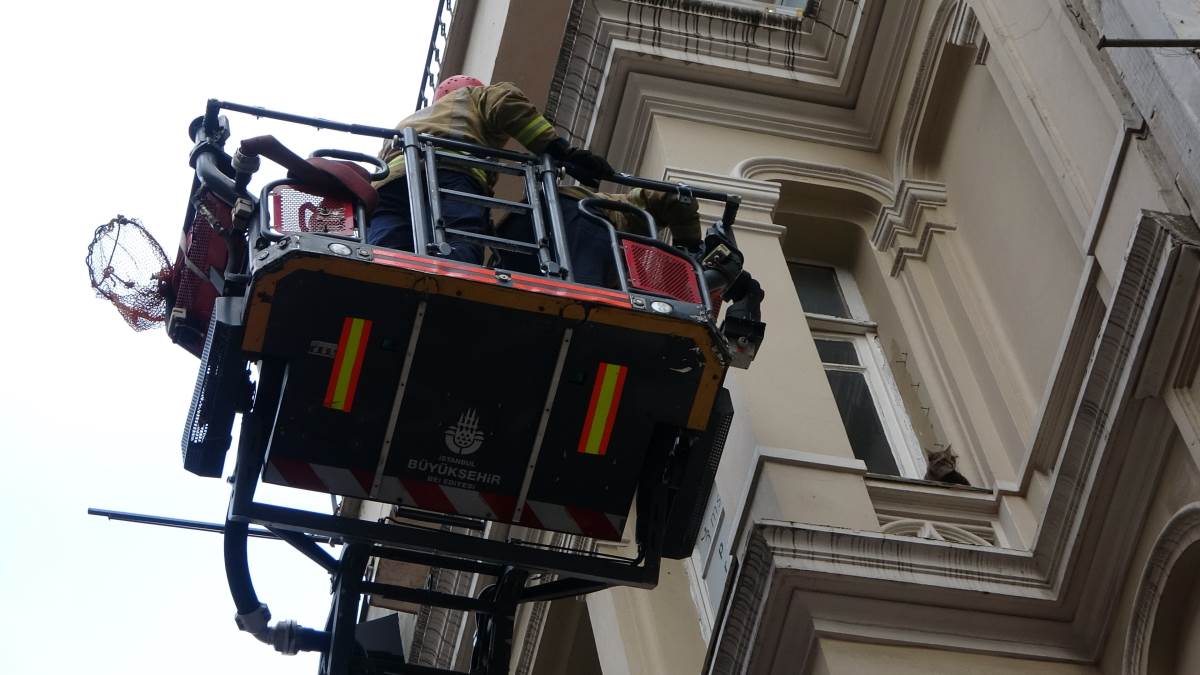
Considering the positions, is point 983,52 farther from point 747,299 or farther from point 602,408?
point 602,408

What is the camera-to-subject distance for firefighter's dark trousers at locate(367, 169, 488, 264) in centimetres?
806

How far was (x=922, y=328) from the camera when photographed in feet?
37.0

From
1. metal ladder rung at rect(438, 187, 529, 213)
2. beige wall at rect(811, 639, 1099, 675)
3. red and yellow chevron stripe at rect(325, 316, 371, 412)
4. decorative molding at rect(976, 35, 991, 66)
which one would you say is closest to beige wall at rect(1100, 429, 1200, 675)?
beige wall at rect(811, 639, 1099, 675)

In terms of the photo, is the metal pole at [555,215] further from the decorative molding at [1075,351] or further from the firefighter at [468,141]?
the decorative molding at [1075,351]

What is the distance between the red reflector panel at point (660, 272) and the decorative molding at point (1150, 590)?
7.92 feet

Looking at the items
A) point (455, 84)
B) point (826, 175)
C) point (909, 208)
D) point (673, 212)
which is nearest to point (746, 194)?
point (826, 175)

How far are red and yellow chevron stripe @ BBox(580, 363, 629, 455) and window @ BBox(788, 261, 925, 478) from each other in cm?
298

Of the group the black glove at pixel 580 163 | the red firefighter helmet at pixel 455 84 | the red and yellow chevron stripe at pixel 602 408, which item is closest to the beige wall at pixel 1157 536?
the red and yellow chevron stripe at pixel 602 408

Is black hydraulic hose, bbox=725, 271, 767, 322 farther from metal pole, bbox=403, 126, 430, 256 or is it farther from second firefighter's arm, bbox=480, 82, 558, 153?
metal pole, bbox=403, 126, 430, 256

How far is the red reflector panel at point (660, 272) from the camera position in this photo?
781 centimetres

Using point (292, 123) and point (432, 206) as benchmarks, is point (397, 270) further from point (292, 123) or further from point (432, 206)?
point (292, 123)

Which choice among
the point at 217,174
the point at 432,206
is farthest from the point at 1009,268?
the point at 217,174

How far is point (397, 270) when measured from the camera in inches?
283

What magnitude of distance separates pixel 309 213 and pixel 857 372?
479 cm
